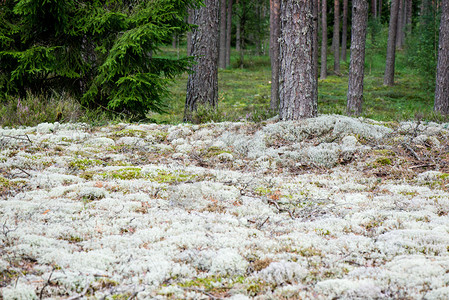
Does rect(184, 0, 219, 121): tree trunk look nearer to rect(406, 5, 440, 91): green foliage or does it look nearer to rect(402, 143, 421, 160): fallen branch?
rect(402, 143, 421, 160): fallen branch

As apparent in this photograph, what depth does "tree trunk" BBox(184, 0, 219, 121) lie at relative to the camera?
9.36m

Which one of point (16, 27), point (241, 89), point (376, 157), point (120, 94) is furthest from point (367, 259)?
point (241, 89)

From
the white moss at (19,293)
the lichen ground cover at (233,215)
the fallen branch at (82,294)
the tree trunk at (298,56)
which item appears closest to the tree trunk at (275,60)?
the tree trunk at (298,56)

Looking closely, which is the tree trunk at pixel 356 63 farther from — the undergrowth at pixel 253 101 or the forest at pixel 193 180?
the undergrowth at pixel 253 101

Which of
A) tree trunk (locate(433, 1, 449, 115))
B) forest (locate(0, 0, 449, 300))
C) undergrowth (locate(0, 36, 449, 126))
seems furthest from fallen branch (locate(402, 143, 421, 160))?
tree trunk (locate(433, 1, 449, 115))

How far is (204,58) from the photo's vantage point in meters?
9.51

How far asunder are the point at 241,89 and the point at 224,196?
1798 centimetres

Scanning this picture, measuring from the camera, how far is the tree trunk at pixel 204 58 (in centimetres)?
936

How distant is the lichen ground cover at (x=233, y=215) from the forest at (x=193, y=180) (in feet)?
0.05

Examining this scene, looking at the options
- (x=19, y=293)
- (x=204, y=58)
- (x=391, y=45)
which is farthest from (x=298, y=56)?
(x=391, y=45)

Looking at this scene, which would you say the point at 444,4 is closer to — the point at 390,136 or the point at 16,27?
the point at 390,136

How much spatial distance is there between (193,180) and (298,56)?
360cm

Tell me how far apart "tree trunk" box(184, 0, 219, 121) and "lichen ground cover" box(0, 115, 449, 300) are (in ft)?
11.2

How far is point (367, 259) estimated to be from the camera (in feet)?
8.25
